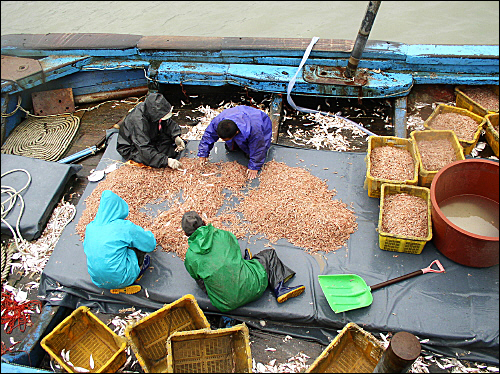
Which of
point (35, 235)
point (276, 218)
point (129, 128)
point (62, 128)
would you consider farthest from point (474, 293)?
point (62, 128)

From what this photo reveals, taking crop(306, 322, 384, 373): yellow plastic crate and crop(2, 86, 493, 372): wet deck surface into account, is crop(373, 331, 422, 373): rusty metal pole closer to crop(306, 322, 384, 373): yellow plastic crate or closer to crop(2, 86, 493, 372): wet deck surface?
crop(306, 322, 384, 373): yellow plastic crate

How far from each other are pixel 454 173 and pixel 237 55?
3490 millimetres

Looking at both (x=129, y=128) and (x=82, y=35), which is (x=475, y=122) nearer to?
(x=129, y=128)

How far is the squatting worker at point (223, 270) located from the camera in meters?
3.21

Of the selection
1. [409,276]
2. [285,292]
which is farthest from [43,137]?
[409,276]

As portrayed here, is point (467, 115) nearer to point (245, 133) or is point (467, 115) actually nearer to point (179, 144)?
point (245, 133)

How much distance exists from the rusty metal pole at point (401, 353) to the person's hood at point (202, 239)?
1.52 meters

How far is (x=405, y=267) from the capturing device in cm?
372

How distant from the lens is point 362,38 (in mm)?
4969

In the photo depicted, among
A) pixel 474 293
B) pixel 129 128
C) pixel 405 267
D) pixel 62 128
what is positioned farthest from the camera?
pixel 62 128

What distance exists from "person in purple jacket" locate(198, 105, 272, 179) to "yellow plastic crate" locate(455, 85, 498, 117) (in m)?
2.73

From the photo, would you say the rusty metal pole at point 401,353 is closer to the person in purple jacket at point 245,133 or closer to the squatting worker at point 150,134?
the person in purple jacket at point 245,133

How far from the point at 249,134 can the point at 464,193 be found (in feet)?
7.66

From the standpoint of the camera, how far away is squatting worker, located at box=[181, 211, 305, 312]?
10.5ft
